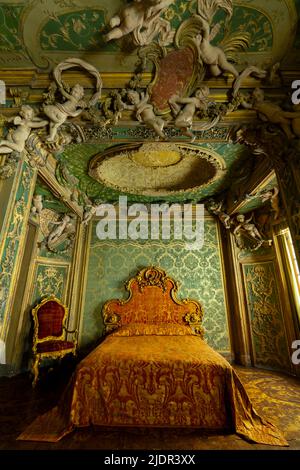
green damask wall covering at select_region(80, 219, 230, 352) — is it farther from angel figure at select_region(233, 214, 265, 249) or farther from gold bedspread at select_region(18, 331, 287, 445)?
gold bedspread at select_region(18, 331, 287, 445)

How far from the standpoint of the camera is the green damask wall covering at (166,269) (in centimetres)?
493

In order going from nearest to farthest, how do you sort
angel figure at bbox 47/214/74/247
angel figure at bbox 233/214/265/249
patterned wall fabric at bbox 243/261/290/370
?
patterned wall fabric at bbox 243/261/290/370 < angel figure at bbox 47/214/74/247 < angel figure at bbox 233/214/265/249

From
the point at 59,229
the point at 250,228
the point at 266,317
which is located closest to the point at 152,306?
the point at 266,317

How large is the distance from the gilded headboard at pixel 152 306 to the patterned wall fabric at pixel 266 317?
3.95ft

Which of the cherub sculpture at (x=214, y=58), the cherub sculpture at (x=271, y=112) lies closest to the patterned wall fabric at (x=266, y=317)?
the cherub sculpture at (x=271, y=112)

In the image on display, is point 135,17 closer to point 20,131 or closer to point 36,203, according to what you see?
point 20,131

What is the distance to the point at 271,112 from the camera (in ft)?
7.91

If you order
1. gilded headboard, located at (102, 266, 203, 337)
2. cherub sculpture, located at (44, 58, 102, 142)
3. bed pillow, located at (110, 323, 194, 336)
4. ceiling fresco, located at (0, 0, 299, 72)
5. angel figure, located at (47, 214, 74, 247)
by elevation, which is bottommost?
bed pillow, located at (110, 323, 194, 336)

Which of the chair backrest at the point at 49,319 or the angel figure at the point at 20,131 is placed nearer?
the angel figure at the point at 20,131

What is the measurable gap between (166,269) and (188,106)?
3.75 meters

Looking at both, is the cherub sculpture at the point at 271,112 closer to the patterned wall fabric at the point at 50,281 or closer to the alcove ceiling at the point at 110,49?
the alcove ceiling at the point at 110,49

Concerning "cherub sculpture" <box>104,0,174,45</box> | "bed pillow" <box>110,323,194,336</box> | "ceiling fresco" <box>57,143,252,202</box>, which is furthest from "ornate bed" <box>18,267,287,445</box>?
"cherub sculpture" <box>104,0,174,45</box>

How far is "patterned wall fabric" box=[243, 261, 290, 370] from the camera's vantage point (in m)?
4.29

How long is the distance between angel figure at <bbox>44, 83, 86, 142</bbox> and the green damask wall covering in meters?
3.42
